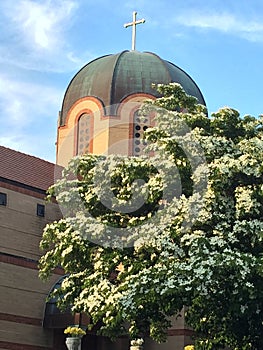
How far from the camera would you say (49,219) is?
3009 centimetres

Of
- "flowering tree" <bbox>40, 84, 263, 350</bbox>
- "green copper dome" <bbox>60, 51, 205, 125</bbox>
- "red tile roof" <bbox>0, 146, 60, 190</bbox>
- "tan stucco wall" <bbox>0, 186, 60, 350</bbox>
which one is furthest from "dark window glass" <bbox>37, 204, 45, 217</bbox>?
"flowering tree" <bbox>40, 84, 263, 350</bbox>

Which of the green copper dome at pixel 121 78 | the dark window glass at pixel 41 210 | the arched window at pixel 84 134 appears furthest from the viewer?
the green copper dome at pixel 121 78

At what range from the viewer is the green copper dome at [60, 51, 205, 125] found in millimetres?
35188

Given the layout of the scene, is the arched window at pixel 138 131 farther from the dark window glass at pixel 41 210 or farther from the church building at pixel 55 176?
the dark window glass at pixel 41 210

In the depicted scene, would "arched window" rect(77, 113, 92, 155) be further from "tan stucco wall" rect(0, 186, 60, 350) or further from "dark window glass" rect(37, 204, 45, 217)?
"tan stucco wall" rect(0, 186, 60, 350)

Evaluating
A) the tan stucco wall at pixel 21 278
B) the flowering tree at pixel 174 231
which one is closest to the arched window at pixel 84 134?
the tan stucco wall at pixel 21 278

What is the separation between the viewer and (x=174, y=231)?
58.6 ft

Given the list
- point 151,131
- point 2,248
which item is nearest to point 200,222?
point 151,131

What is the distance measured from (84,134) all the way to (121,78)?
342 centimetres

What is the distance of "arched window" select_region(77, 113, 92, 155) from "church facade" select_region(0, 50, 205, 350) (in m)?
0.05

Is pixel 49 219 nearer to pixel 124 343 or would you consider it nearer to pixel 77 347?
pixel 124 343

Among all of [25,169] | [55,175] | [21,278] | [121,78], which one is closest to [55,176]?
[55,175]

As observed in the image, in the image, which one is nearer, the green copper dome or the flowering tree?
the flowering tree

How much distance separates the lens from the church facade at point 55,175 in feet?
90.6
